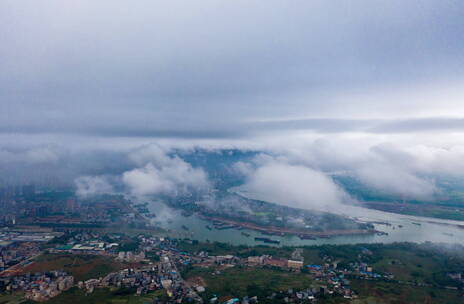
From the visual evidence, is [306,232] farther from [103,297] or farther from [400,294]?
[103,297]

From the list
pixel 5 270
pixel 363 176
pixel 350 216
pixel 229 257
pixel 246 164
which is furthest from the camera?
pixel 246 164

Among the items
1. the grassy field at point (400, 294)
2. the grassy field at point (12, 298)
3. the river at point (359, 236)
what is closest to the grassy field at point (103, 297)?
the grassy field at point (12, 298)

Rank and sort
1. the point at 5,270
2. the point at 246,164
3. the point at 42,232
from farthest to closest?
the point at 246,164
the point at 42,232
the point at 5,270

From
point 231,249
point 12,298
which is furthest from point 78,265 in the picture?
point 231,249

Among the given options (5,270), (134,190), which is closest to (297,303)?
(5,270)

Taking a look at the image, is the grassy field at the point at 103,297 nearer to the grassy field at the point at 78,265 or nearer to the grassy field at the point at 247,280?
the grassy field at the point at 78,265

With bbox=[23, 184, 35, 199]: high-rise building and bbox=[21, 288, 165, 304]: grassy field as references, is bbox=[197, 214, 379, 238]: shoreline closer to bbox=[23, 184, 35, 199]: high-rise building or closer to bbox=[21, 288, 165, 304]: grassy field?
bbox=[21, 288, 165, 304]: grassy field

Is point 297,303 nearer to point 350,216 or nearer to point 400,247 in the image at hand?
point 400,247
